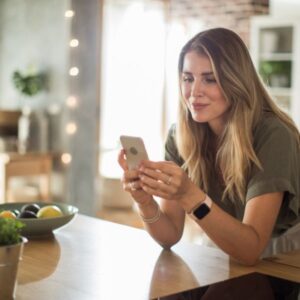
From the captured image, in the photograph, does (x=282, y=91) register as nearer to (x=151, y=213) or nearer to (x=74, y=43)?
(x=74, y=43)

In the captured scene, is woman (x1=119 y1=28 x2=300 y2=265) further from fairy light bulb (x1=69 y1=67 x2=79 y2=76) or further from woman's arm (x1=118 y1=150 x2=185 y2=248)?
fairy light bulb (x1=69 y1=67 x2=79 y2=76)

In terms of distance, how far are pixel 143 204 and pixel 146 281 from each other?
437 mm

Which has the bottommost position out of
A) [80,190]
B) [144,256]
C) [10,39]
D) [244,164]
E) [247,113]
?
[80,190]

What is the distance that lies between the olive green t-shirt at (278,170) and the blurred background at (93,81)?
141 inches

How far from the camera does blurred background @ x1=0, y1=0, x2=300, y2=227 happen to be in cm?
542

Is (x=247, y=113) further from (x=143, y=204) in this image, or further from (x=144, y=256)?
(x=144, y=256)

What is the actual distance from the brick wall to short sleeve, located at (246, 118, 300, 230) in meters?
4.61

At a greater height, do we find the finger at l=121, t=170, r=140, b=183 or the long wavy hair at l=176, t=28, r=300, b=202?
the long wavy hair at l=176, t=28, r=300, b=202

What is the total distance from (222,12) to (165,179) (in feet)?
17.8

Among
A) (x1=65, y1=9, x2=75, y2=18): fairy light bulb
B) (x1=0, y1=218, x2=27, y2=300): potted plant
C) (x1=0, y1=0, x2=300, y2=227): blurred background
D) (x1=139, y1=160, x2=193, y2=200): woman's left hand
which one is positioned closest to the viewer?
(x1=0, y1=218, x2=27, y2=300): potted plant

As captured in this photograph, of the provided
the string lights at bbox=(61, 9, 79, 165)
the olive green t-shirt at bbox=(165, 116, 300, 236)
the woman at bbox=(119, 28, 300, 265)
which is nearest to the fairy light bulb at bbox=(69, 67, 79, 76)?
the string lights at bbox=(61, 9, 79, 165)

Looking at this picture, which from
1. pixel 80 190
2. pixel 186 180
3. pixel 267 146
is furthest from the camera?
pixel 80 190

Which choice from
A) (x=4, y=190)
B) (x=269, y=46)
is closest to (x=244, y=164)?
(x=4, y=190)

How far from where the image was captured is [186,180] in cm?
166
